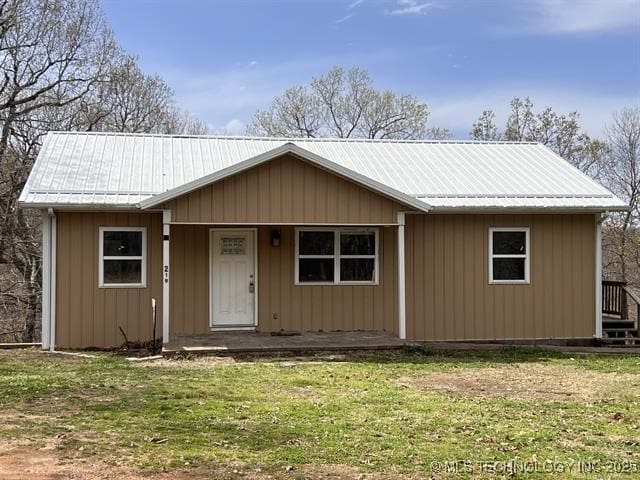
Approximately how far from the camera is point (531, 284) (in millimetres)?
13133

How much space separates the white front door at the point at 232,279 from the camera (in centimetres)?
1248

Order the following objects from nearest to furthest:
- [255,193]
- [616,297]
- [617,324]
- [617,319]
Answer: [255,193] < [617,324] < [617,319] < [616,297]

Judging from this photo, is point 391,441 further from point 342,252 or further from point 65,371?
point 342,252

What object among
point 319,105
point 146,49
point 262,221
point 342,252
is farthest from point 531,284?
point 319,105

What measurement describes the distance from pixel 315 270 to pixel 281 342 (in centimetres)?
195

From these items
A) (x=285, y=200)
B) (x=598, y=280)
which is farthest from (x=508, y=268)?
(x=285, y=200)

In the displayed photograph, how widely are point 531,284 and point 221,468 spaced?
377 inches

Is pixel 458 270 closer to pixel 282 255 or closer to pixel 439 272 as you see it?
pixel 439 272

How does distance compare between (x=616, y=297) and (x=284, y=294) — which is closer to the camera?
(x=284, y=294)

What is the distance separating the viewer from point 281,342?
1143cm

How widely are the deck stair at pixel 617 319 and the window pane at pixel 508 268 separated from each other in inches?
87.1

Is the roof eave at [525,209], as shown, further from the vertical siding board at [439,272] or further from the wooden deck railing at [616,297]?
the wooden deck railing at [616,297]

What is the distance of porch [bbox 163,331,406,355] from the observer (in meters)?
10.8

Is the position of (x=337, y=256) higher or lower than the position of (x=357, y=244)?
lower
